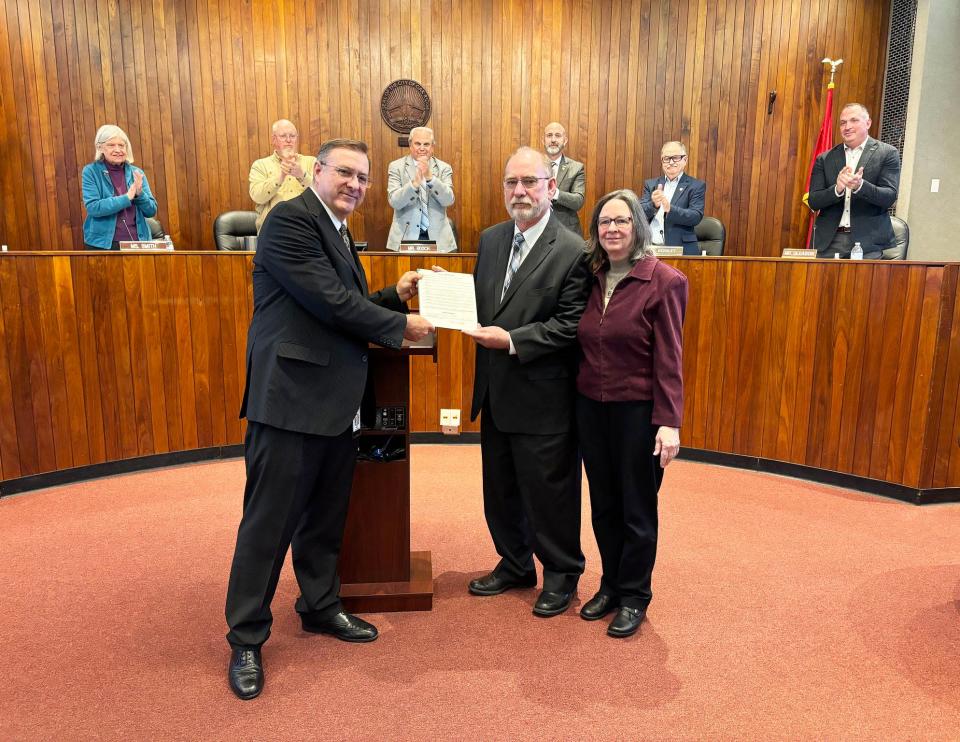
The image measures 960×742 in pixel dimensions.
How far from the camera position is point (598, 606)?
2.51 m

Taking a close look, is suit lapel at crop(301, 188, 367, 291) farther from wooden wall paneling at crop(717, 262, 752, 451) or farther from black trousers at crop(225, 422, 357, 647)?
wooden wall paneling at crop(717, 262, 752, 451)

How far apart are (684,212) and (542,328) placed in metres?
2.87

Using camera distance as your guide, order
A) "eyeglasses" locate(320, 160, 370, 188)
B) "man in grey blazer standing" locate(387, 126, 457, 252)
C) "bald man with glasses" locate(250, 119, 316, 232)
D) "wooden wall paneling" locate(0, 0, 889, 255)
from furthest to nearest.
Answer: "wooden wall paneling" locate(0, 0, 889, 255)
"man in grey blazer standing" locate(387, 126, 457, 252)
"bald man with glasses" locate(250, 119, 316, 232)
"eyeglasses" locate(320, 160, 370, 188)

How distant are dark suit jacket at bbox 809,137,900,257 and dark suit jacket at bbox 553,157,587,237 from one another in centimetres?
159

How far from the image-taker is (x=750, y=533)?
327 centimetres

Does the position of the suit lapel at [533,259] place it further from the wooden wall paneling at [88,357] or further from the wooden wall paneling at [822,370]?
the wooden wall paneling at [88,357]

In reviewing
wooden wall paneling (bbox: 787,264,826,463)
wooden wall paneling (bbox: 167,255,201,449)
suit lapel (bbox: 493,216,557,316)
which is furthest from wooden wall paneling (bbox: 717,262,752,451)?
wooden wall paneling (bbox: 167,255,201,449)

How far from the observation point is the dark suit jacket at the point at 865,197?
4078mm

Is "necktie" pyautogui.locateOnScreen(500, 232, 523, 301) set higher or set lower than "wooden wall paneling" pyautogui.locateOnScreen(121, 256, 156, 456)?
higher

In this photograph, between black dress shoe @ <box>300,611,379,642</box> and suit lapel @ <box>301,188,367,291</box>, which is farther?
black dress shoe @ <box>300,611,379,642</box>

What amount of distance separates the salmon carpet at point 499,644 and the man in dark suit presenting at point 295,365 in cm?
27

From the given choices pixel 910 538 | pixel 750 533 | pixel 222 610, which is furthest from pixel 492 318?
pixel 910 538

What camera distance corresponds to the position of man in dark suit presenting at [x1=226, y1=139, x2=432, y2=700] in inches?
79.7

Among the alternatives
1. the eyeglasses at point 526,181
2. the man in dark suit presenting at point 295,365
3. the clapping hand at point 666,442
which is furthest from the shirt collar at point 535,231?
the clapping hand at point 666,442
